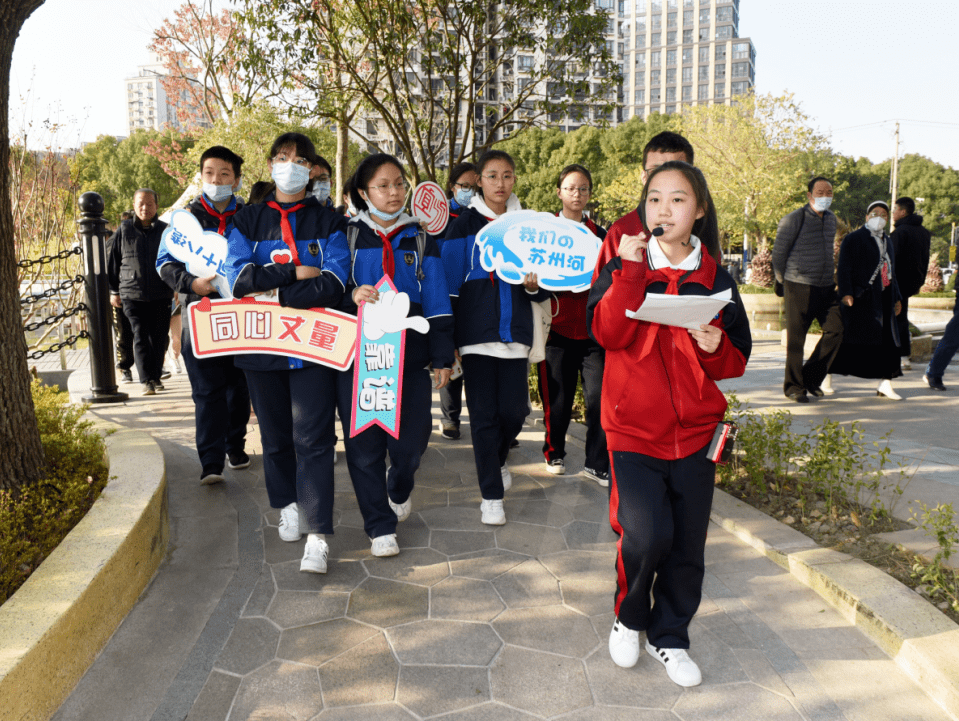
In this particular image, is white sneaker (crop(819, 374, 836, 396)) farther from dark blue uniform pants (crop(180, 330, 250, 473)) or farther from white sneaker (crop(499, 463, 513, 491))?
dark blue uniform pants (crop(180, 330, 250, 473))

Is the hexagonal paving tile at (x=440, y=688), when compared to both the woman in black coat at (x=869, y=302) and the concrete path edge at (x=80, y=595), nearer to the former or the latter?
the concrete path edge at (x=80, y=595)

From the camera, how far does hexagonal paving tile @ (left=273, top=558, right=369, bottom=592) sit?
3525 millimetres

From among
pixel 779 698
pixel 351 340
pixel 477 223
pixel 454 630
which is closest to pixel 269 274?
pixel 351 340

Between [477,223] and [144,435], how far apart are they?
2571mm

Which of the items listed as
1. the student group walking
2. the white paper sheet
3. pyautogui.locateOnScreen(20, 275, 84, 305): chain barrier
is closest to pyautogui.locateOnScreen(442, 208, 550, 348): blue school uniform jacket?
the student group walking

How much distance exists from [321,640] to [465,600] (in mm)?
698

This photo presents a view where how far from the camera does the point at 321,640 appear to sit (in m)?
3.05

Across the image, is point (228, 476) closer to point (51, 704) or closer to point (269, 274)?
point (269, 274)

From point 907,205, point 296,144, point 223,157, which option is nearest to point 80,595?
point 296,144

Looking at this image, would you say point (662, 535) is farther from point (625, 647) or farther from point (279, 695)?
point (279, 695)

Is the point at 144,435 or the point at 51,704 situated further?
the point at 144,435

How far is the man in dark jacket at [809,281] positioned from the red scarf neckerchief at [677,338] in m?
5.29

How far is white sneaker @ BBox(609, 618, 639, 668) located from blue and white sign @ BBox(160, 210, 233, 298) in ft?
8.52

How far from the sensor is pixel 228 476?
202 inches
